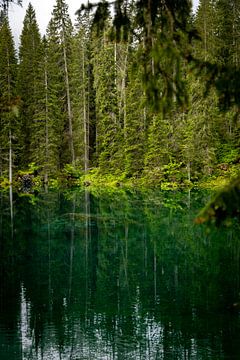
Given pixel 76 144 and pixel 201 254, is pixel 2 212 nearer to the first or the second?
→ pixel 201 254

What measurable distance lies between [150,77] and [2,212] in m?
23.8

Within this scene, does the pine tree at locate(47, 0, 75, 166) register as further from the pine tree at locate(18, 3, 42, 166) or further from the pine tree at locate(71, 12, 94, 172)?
the pine tree at locate(18, 3, 42, 166)

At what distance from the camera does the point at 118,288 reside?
13516 mm

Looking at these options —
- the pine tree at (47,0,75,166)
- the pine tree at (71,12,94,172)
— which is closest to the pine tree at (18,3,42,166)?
the pine tree at (47,0,75,166)

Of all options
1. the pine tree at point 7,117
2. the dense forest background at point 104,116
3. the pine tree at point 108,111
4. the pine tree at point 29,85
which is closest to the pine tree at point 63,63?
the dense forest background at point 104,116

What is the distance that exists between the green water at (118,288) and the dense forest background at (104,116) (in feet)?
45.8

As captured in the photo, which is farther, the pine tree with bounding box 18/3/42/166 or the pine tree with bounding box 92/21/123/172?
the pine tree with bounding box 18/3/42/166

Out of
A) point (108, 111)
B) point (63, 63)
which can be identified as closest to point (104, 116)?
point (108, 111)

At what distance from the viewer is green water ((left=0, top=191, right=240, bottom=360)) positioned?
965 centimetres

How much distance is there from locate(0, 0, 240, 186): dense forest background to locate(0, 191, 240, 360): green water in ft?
45.8

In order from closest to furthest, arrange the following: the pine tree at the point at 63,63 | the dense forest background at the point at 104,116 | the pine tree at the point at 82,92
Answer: the dense forest background at the point at 104,116, the pine tree at the point at 82,92, the pine tree at the point at 63,63

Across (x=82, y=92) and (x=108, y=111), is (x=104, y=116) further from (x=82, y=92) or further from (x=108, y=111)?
(x=82, y=92)

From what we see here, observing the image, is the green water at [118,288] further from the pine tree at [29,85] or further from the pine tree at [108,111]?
the pine tree at [29,85]

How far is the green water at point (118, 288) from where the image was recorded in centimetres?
965
